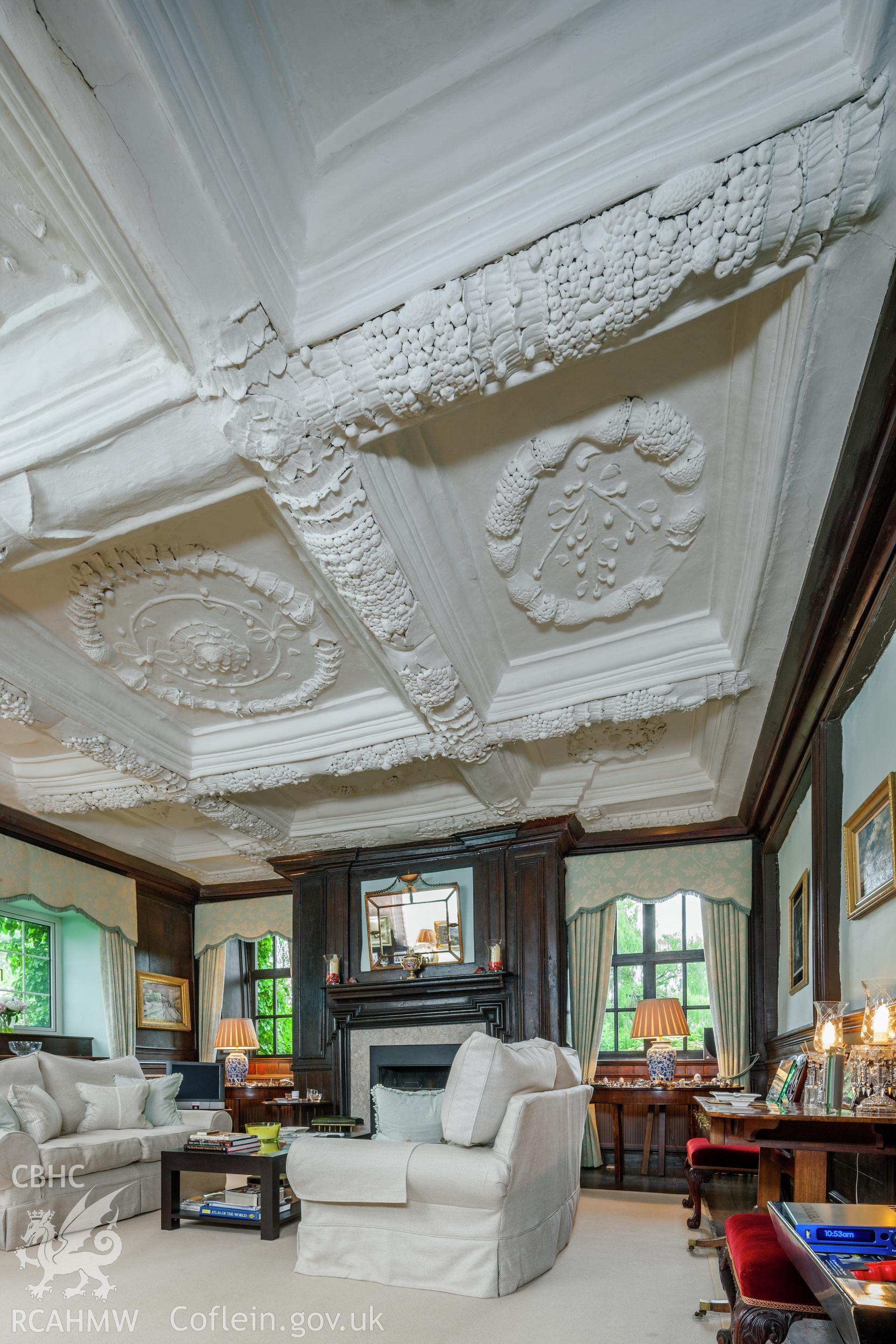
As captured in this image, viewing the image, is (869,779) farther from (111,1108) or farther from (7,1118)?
(111,1108)

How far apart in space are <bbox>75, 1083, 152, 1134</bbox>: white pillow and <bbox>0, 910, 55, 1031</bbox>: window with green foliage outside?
1.67 meters

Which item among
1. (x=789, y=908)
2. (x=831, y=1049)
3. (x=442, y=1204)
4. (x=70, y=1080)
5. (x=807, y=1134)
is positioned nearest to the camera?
(x=807, y=1134)

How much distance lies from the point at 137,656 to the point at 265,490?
187cm

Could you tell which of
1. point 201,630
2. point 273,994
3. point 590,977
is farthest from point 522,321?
point 273,994

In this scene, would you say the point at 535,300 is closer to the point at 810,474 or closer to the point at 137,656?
the point at 810,474

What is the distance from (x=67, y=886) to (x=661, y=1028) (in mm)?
5067

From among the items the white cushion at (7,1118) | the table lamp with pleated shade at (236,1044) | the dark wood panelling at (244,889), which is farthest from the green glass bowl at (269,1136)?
the dark wood panelling at (244,889)

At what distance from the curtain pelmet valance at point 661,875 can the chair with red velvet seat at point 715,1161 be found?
2923 mm

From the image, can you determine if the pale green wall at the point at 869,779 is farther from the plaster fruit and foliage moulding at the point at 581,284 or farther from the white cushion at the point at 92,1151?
the white cushion at the point at 92,1151

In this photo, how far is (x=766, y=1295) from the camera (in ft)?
6.47

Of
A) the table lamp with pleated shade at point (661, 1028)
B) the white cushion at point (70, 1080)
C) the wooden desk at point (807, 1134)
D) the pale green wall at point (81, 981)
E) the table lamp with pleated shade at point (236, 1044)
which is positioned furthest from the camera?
the table lamp with pleated shade at point (236, 1044)

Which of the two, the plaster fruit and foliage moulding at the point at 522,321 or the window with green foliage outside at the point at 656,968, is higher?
the plaster fruit and foliage moulding at the point at 522,321

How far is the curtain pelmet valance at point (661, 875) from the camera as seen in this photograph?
7.43 m

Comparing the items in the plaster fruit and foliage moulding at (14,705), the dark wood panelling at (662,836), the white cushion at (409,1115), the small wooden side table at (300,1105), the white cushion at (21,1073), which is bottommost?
the small wooden side table at (300,1105)
